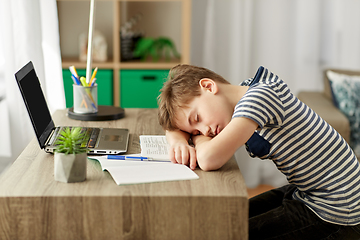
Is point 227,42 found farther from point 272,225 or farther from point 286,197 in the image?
point 272,225

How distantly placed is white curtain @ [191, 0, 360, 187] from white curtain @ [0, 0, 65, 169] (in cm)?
113

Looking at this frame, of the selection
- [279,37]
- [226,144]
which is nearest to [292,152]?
[226,144]

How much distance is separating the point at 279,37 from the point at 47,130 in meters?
2.03

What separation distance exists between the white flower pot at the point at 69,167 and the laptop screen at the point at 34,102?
0.22 meters

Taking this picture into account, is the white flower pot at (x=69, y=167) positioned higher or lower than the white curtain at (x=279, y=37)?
lower

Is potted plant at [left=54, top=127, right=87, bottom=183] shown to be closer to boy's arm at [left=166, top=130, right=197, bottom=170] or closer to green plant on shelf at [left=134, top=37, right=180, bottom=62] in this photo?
boy's arm at [left=166, top=130, right=197, bottom=170]

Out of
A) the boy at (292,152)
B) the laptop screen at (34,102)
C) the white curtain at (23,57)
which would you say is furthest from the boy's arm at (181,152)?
the white curtain at (23,57)

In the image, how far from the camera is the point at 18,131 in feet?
6.40

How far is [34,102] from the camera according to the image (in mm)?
1210

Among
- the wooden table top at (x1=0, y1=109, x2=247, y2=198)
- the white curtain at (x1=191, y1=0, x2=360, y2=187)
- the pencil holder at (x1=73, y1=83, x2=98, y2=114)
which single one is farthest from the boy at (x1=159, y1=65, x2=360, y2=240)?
the white curtain at (x1=191, y1=0, x2=360, y2=187)

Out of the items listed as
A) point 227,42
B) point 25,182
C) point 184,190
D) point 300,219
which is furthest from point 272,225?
point 227,42

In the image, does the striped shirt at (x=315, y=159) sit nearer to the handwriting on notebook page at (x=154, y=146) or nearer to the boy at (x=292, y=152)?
the boy at (x=292, y=152)

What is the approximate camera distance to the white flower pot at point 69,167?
3.03 feet

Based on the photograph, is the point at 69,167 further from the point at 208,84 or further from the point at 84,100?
the point at 84,100
